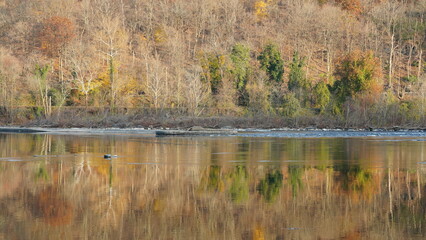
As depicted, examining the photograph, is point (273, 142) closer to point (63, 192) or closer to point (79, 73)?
point (63, 192)

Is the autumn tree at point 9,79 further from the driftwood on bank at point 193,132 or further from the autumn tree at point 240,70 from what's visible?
the autumn tree at point 240,70

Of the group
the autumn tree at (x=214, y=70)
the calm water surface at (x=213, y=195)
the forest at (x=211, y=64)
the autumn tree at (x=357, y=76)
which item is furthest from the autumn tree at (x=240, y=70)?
the calm water surface at (x=213, y=195)

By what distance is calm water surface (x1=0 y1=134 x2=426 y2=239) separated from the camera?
11164mm

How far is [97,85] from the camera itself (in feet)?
191

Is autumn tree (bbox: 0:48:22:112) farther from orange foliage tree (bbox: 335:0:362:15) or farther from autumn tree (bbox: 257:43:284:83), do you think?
orange foliage tree (bbox: 335:0:362:15)

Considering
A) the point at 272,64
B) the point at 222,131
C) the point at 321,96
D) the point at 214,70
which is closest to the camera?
the point at 222,131

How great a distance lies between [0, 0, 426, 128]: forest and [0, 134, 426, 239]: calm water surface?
2274 cm

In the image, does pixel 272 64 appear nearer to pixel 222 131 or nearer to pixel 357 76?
pixel 357 76

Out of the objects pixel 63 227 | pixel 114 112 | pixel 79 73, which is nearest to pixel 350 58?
pixel 114 112

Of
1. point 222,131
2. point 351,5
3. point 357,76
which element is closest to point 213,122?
point 222,131

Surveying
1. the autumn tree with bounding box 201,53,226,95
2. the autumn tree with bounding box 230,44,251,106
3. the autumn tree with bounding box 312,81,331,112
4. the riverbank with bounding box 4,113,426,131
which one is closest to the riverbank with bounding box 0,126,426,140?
the riverbank with bounding box 4,113,426,131

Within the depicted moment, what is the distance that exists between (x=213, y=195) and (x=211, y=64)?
4322 centimetres

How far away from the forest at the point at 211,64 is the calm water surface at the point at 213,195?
2274 centimetres

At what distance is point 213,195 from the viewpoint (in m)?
14.8
